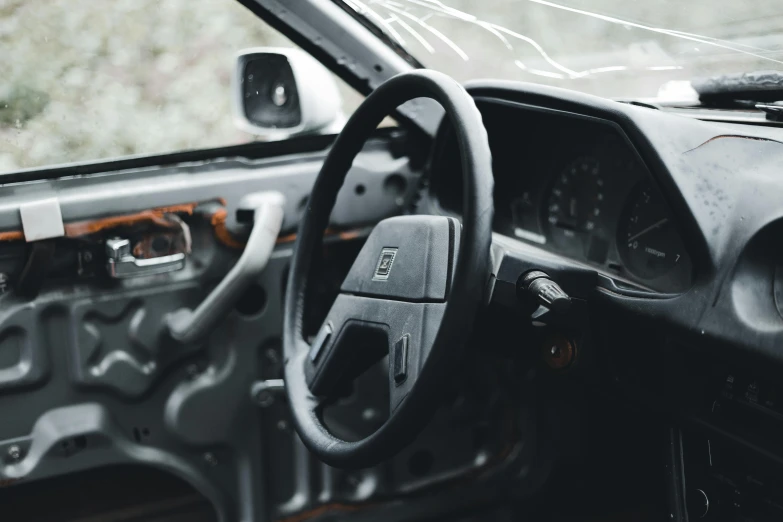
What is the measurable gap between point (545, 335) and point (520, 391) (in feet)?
2.37

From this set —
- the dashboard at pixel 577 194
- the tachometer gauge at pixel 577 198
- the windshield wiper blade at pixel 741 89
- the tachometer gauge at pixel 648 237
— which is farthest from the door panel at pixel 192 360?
the windshield wiper blade at pixel 741 89

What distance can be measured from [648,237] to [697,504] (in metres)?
0.51

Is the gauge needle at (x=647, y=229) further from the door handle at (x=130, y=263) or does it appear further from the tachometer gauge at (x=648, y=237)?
the door handle at (x=130, y=263)

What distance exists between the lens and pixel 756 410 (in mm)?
1223

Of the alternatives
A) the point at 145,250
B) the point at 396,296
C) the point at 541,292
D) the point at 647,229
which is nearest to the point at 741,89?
the point at 647,229

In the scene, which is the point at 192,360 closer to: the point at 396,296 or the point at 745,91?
the point at 396,296

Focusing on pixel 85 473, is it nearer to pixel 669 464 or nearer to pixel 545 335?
pixel 545 335

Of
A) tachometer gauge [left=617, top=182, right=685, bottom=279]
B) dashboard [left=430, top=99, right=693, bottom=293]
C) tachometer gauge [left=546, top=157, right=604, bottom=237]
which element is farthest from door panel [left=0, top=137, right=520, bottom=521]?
tachometer gauge [left=617, top=182, right=685, bottom=279]

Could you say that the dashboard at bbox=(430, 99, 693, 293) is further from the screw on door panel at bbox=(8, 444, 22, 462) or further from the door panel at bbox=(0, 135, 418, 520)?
A: the screw on door panel at bbox=(8, 444, 22, 462)

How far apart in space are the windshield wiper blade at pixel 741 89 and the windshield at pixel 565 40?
4 cm

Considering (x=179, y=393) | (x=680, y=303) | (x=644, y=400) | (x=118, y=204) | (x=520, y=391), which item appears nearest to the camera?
(x=680, y=303)

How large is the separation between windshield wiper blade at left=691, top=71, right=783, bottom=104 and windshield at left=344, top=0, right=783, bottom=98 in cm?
4

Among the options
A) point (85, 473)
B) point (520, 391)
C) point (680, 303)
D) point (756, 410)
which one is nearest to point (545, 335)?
point (680, 303)

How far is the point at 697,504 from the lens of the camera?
4.64 ft
